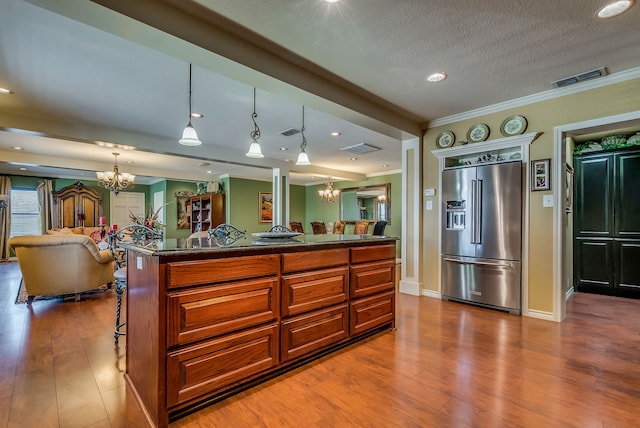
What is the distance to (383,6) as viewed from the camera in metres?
1.97

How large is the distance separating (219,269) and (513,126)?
3647 mm

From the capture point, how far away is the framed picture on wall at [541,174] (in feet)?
11.0

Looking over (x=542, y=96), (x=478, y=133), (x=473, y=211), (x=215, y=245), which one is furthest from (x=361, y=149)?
(x=215, y=245)

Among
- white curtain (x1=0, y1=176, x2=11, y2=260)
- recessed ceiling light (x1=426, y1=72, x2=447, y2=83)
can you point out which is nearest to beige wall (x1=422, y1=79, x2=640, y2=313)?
recessed ceiling light (x1=426, y1=72, x2=447, y2=83)

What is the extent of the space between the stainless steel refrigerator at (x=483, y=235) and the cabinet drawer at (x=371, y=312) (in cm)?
143

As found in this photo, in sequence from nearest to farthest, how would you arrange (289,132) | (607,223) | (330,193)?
(607,223)
(289,132)
(330,193)

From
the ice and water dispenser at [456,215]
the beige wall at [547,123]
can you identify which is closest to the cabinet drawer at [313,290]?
the ice and water dispenser at [456,215]

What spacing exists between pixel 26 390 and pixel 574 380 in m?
3.57

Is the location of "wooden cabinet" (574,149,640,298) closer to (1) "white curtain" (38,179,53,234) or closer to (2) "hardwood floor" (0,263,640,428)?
(2) "hardwood floor" (0,263,640,428)

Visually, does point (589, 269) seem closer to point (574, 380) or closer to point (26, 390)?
point (574, 380)

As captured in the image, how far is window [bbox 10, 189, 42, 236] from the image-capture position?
27.0 feet

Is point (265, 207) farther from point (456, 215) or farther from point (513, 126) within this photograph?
point (513, 126)

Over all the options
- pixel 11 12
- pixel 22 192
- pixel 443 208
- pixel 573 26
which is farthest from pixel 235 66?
pixel 22 192

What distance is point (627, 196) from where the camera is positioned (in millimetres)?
4305
